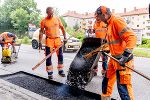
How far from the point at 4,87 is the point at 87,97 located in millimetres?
1955

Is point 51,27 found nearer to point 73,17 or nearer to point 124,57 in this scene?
point 124,57

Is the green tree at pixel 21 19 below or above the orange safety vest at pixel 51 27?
above

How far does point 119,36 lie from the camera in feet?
15.4

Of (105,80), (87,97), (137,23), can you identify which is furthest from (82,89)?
(137,23)

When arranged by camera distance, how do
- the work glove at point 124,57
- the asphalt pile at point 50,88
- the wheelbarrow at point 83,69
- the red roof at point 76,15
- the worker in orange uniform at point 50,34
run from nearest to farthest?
the work glove at point 124,57, the asphalt pile at point 50,88, the wheelbarrow at point 83,69, the worker in orange uniform at point 50,34, the red roof at point 76,15

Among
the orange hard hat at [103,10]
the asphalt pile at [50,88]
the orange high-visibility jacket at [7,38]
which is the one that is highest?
the orange hard hat at [103,10]

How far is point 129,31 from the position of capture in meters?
4.54

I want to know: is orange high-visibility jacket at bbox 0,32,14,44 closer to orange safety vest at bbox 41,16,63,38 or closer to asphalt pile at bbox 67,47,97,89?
orange safety vest at bbox 41,16,63,38

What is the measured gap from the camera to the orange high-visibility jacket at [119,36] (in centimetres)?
447

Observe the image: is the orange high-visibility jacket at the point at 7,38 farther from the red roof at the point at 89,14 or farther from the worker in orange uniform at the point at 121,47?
the red roof at the point at 89,14

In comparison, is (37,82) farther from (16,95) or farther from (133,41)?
(133,41)

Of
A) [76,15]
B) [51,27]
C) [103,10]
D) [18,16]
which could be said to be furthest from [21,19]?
[76,15]

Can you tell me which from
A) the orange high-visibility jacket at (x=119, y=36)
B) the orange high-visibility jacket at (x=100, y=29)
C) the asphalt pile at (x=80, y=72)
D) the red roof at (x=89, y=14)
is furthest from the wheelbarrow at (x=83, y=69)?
the red roof at (x=89, y=14)

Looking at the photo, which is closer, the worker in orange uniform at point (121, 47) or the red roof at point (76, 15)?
the worker in orange uniform at point (121, 47)
